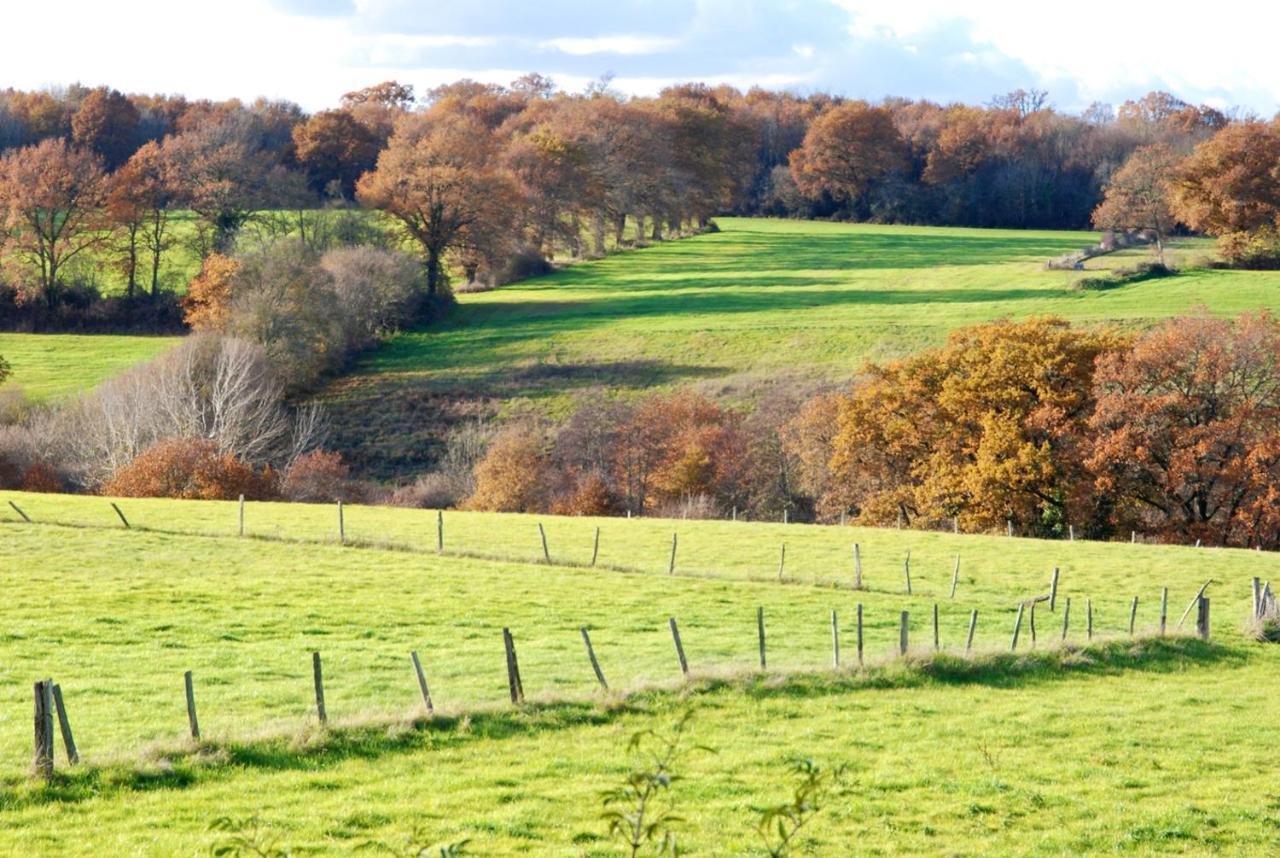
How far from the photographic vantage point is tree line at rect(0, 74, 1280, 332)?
320 ft

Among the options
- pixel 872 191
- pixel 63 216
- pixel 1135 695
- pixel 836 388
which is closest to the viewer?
pixel 1135 695

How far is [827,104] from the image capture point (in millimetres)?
171000

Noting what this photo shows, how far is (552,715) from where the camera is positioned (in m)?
20.9

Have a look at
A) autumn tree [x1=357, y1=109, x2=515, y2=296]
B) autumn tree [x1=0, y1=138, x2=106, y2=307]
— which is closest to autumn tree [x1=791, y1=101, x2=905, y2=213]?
autumn tree [x1=357, y1=109, x2=515, y2=296]

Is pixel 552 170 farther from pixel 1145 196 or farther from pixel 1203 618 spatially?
pixel 1203 618

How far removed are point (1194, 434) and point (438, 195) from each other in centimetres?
6233

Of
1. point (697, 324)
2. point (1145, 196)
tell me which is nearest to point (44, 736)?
point (697, 324)

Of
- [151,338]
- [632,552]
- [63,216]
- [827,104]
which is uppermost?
[827,104]

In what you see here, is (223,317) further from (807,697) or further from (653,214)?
(807,697)

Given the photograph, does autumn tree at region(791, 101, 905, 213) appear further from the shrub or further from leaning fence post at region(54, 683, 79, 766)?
leaning fence post at region(54, 683, 79, 766)

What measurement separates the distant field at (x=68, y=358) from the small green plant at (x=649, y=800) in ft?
225

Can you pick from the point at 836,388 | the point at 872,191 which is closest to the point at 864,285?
the point at 836,388

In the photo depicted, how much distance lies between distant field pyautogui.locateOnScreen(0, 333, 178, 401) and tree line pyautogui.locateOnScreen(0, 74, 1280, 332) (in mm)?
6351

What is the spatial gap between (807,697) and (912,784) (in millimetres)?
5179
